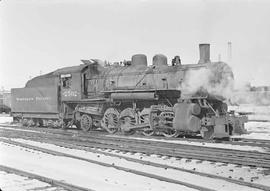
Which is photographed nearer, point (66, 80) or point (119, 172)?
point (119, 172)

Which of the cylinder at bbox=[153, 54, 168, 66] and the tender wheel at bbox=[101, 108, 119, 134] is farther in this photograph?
the tender wheel at bbox=[101, 108, 119, 134]

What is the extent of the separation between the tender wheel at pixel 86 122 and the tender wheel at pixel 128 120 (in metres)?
2.05

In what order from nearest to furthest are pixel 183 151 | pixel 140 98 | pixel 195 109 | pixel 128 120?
pixel 183 151, pixel 195 109, pixel 140 98, pixel 128 120

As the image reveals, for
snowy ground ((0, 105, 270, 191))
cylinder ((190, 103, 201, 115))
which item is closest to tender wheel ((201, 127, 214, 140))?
cylinder ((190, 103, 201, 115))

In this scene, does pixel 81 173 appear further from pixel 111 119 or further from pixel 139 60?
pixel 139 60

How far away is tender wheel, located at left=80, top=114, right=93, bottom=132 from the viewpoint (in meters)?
16.9

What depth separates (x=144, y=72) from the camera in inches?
595

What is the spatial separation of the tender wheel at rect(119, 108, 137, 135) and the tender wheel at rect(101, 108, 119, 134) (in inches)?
15.6

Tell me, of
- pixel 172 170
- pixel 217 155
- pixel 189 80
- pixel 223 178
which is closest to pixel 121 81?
pixel 189 80

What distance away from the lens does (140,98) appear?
47.4 ft

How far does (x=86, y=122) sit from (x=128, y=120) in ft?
8.70

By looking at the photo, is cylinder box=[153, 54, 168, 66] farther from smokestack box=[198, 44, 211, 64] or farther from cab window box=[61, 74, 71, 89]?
cab window box=[61, 74, 71, 89]

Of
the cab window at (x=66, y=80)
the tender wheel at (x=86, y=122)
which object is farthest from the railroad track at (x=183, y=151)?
the cab window at (x=66, y=80)

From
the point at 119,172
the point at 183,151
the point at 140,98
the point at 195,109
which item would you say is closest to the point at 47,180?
the point at 119,172
